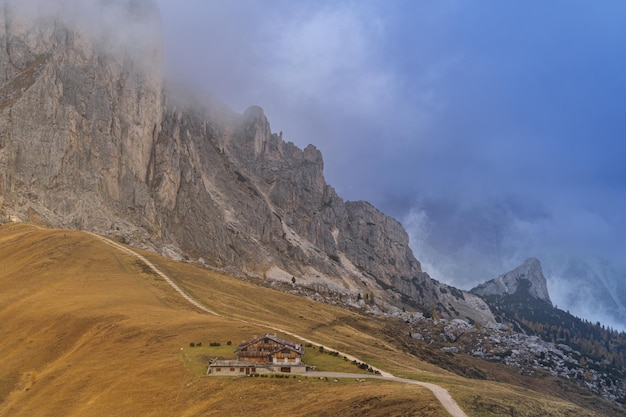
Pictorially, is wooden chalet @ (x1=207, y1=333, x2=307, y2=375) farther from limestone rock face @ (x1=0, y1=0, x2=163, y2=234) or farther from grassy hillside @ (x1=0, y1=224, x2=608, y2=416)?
limestone rock face @ (x1=0, y1=0, x2=163, y2=234)

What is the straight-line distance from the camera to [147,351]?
A: 216 feet

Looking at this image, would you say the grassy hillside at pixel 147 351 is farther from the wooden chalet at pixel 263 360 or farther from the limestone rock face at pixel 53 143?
the limestone rock face at pixel 53 143

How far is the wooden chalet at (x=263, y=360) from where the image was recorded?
56.1 m

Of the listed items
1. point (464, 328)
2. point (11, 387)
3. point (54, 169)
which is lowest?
point (11, 387)

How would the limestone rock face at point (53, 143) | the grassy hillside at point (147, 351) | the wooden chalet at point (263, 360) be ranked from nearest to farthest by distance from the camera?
the grassy hillside at point (147, 351)
the wooden chalet at point (263, 360)
the limestone rock face at point (53, 143)

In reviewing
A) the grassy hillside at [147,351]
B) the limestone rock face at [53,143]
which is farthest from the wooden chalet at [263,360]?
the limestone rock face at [53,143]

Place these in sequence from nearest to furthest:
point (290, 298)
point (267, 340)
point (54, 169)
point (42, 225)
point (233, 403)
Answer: point (233, 403)
point (267, 340)
point (290, 298)
point (42, 225)
point (54, 169)

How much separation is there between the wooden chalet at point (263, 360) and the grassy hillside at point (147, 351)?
8.23 ft

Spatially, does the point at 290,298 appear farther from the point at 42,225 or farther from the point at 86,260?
the point at 42,225

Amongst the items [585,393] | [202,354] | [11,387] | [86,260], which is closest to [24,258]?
[86,260]

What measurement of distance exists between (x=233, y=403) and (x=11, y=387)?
35.2 m

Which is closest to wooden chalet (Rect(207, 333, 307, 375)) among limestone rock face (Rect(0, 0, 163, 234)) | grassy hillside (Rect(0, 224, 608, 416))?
grassy hillside (Rect(0, 224, 608, 416))

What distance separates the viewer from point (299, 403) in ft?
150

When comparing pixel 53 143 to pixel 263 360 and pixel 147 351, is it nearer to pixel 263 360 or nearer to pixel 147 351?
pixel 147 351
